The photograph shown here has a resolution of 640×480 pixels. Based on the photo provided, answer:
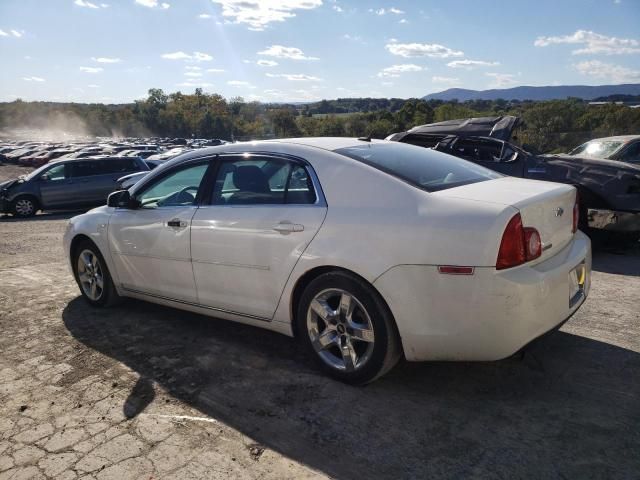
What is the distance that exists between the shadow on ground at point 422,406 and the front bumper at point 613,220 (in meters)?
3.23

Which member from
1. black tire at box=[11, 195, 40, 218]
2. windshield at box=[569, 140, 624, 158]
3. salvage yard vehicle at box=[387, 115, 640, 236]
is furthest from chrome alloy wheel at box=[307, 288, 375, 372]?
black tire at box=[11, 195, 40, 218]

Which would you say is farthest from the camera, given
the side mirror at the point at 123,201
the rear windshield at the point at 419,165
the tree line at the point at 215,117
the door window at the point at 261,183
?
the tree line at the point at 215,117

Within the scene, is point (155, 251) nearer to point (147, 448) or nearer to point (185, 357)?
point (185, 357)

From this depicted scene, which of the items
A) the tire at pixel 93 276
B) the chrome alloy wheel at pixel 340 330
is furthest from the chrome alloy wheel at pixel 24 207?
the chrome alloy wheel at pixel 340 330

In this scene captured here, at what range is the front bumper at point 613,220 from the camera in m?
6.45

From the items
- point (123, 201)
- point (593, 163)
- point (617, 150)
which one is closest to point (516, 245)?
point (123, 201)

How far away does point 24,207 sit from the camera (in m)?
15.0

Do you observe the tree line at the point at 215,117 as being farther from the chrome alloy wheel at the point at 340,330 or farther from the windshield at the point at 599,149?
the chrome alloy wheel at the point at 340,330

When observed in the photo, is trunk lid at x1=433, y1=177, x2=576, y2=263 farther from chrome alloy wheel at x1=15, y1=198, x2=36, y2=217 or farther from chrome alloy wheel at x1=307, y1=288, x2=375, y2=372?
chrome alloy wheel at x1=15, y1=198, x2=36, y2=217

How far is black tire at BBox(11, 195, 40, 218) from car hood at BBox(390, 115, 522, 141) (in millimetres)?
11278

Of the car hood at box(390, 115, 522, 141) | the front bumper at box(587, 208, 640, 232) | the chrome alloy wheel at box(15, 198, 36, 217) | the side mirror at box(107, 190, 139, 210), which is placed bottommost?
the chrome alloy wheel at box(15, 198, 36, 217)

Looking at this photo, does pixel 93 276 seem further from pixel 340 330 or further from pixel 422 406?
pixel 422 406

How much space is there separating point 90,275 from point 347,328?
3036mm

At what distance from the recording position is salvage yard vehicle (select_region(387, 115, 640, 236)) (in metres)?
6.46
